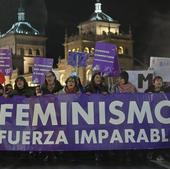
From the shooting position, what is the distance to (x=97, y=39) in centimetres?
11681

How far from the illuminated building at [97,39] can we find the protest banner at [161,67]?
3117 inches

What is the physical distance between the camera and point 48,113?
10.5 metres

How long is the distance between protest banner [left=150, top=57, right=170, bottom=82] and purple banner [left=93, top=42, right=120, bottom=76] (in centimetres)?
112

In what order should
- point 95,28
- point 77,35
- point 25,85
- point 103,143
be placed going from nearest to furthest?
point 103,143
point 25,85
point 77,35
point 95,28

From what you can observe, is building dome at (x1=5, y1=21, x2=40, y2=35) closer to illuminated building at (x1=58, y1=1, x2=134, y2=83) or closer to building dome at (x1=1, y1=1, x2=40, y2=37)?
building dome at (x1=1, y1=1, x2=40, y2=37)

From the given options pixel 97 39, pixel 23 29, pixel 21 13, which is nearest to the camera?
pixel 97 39

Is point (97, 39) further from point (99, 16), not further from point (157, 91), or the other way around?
point (157, 91)

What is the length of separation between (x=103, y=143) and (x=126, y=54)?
331ft

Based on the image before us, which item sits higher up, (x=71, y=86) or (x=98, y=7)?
(x=98, y=7)

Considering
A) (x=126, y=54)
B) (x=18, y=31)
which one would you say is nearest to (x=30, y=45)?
(x=18, y=31)

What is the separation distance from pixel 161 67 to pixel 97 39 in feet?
330

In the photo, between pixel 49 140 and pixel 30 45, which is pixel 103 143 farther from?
pixel 30 45

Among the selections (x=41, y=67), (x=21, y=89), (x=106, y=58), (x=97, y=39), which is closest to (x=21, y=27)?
(x=97, y=39)

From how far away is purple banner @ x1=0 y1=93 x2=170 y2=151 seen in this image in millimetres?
10320
